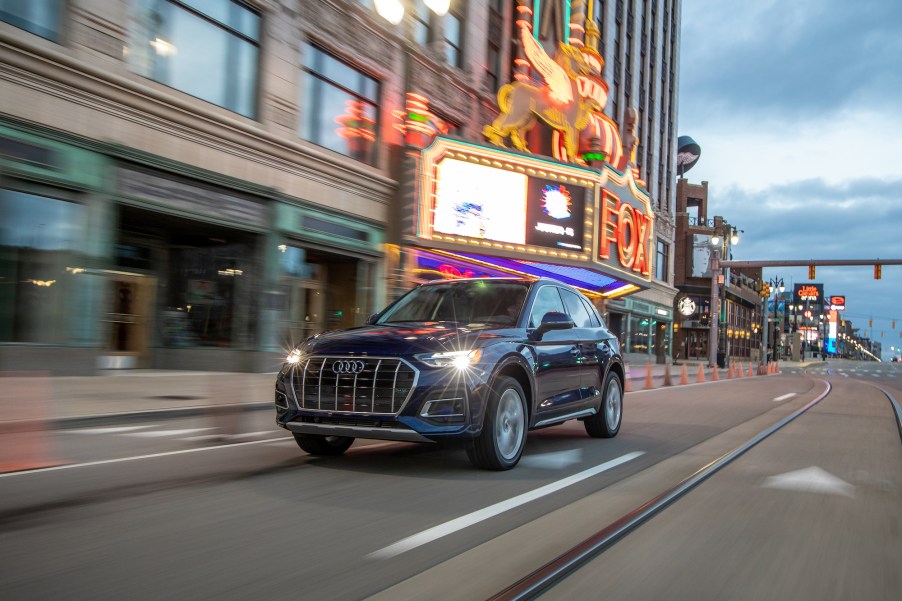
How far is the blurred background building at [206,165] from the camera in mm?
12875

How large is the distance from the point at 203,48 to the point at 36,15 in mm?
3934

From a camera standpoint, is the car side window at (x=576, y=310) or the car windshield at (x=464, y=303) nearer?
the car windshield at (x=464, y=303)

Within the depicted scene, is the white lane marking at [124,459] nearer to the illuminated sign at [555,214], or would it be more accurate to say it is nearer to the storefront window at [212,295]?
the storefront window at [212,295]

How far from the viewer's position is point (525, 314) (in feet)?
23.9

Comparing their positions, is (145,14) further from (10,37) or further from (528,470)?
(528,470)

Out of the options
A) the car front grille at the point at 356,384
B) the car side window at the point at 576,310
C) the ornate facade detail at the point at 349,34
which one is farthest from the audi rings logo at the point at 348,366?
the ornate facade detail at the point at 349,34

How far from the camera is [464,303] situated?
7625 mm

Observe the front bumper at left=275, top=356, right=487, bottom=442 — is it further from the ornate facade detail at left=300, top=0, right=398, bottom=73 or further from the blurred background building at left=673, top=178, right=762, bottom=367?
the blurred background building at left=673, top=178, right=762, bottom=367

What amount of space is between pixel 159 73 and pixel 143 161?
77.8 inches

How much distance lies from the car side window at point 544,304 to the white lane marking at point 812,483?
247cm

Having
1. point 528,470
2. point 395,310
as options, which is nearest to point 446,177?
point 395,310

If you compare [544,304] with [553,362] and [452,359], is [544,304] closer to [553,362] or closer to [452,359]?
[553,362]

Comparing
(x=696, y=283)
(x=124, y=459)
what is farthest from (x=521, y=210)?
(x=696, y=283)

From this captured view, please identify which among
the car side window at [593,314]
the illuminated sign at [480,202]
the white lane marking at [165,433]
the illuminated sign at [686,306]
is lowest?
the white lane marking at [165,433]
